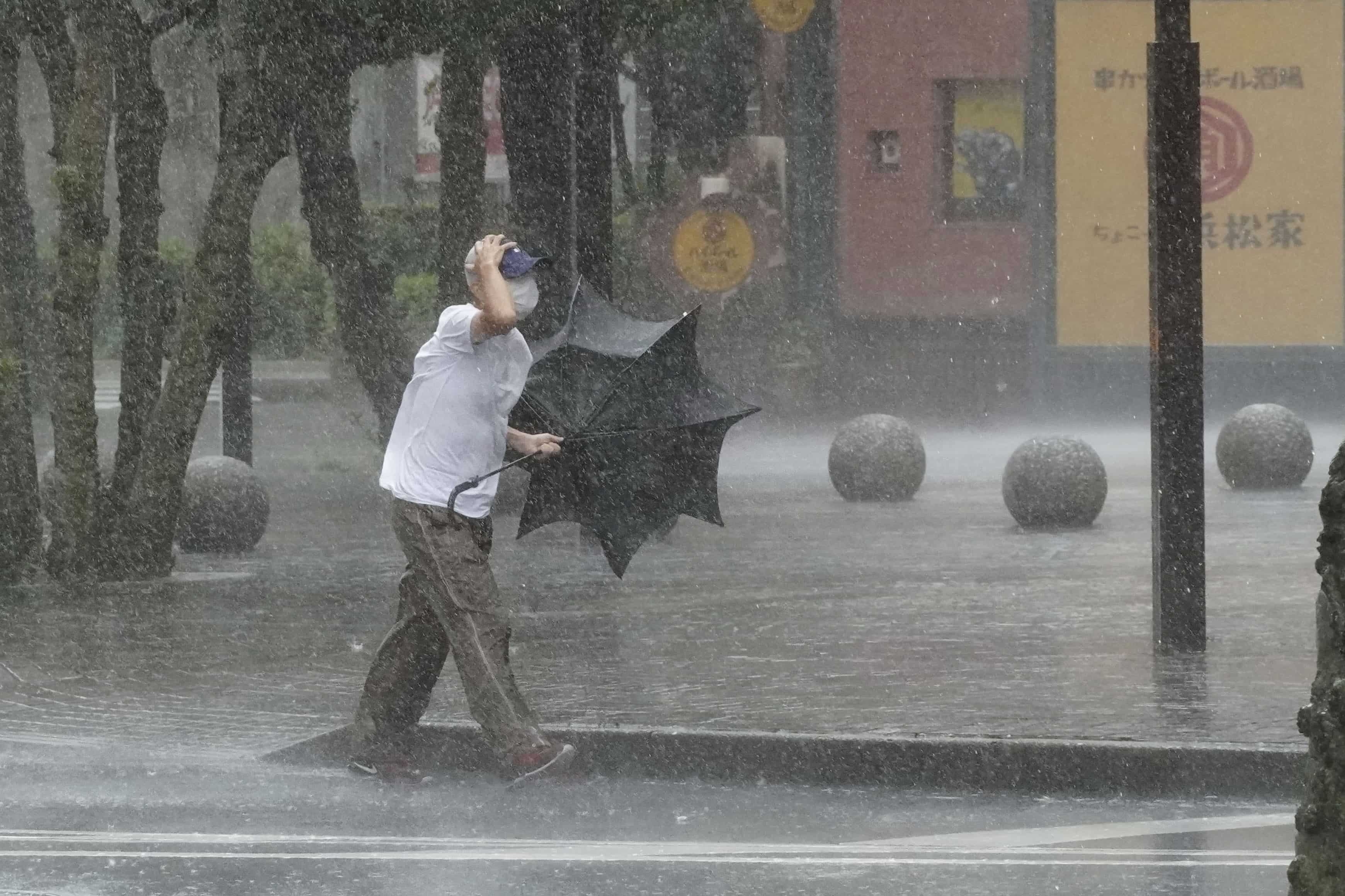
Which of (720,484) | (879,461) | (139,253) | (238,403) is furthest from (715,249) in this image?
(139,253)

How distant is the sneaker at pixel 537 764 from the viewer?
7.30 m

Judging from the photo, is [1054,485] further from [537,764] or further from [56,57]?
[537,764]

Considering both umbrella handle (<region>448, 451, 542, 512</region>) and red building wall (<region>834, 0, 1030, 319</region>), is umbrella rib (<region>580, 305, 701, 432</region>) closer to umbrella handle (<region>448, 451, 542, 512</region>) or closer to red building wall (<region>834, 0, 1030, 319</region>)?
umbrella handle (<region>448, 451, 542, 512</region>)

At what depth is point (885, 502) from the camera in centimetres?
1695

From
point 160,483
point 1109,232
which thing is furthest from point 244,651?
point 1109,232

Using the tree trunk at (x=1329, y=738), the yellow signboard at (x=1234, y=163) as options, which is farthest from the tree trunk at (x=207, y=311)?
the yellow signboard at (x=1234, y=163)

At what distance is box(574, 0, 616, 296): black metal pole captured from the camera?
14.0 m

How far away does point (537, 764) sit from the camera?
7.32m

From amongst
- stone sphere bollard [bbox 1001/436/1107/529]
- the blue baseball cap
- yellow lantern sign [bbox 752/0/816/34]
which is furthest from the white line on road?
yellow lantern sign [bbox 752/0/816/34]

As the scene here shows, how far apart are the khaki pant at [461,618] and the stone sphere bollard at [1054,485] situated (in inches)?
312

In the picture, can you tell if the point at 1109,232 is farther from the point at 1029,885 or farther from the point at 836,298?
the point at 1029,885

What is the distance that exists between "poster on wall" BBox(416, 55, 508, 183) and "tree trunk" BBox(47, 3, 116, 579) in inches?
758

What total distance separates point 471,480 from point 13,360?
5873mm

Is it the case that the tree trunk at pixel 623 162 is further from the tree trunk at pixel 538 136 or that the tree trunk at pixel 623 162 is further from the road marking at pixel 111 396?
the tree trunk at pixel 538 136
